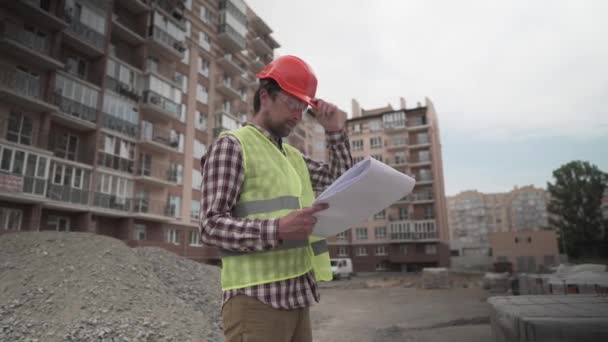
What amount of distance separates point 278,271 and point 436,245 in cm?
5438

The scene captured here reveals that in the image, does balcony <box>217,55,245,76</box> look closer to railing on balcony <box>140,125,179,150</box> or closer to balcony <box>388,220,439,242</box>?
railing on balcony <box>140,125,179,150</box>

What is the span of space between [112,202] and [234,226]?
26.1 m

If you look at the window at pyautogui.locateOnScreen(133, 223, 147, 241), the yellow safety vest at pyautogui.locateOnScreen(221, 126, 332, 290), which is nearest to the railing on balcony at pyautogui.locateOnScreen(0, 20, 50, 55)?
the window at pyautogui.locateOnScreen(133, 223, 147, 241)

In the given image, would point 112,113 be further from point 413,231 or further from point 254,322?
point 413,231

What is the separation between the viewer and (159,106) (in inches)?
1140

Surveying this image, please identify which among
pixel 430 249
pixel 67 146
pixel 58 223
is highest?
pixel 67 146

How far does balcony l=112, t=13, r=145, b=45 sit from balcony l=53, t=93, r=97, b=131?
682 centimetres

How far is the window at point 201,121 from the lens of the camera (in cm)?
3427

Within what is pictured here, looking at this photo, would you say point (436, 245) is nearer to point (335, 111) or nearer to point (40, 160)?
point (40, 160)

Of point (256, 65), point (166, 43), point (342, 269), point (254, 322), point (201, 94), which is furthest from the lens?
point (256, 65)

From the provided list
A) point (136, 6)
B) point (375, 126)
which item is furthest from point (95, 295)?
point (375, 126)

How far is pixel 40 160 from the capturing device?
784 inches

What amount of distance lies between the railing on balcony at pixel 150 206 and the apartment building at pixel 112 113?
73mm

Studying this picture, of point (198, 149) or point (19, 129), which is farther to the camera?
point (198, 149)
